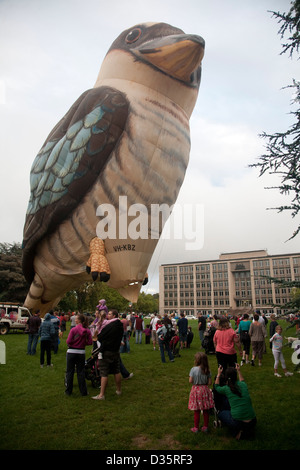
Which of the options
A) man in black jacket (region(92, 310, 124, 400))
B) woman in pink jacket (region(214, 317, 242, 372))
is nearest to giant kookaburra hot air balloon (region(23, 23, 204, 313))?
man in black jacket (region(92, 310, 124, 400))

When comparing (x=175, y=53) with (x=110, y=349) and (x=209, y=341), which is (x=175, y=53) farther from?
(x=209, y=341)

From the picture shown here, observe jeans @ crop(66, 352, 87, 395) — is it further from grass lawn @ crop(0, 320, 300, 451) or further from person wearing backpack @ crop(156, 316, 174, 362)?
person wearing backpack @ crop(156, 316, 174, 362)

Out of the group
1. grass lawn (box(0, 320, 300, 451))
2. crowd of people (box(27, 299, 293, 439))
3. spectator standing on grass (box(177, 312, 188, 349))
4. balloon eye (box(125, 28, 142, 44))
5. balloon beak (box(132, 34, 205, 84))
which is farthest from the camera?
spectator standing on grass (box(177, 312, 188, 349))

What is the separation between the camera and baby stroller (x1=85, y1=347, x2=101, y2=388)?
584 cm

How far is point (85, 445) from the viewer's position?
11.5 ft

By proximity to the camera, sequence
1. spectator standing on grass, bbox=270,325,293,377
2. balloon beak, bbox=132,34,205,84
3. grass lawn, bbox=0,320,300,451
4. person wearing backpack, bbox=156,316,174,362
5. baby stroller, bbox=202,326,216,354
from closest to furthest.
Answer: grass lawn, bbox=0,320,300,451 < spectator standing on grass, bbox=270,325,293,377 < balloon beak, bbox=132,34,205,84 < person wearing backpack, bbox=156,316,174,362 < baby stroller, bbox=202,326,216,354

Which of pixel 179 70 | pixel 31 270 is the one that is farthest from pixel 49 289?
pixel 179 70

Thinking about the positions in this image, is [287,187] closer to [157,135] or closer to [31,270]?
[157,135]

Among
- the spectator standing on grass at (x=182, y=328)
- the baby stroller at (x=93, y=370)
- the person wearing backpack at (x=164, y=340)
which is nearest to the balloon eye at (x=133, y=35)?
the person wearing backpack at (x=164, y=340)

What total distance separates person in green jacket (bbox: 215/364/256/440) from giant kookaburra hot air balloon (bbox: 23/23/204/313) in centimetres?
482

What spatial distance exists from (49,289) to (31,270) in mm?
813

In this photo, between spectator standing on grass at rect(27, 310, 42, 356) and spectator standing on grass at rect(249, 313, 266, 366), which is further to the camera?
spectator standing on grass at rect(27, 310, 42, 356)

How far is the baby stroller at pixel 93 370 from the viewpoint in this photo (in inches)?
230

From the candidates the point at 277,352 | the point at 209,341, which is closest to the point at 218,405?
the point at 277,352
